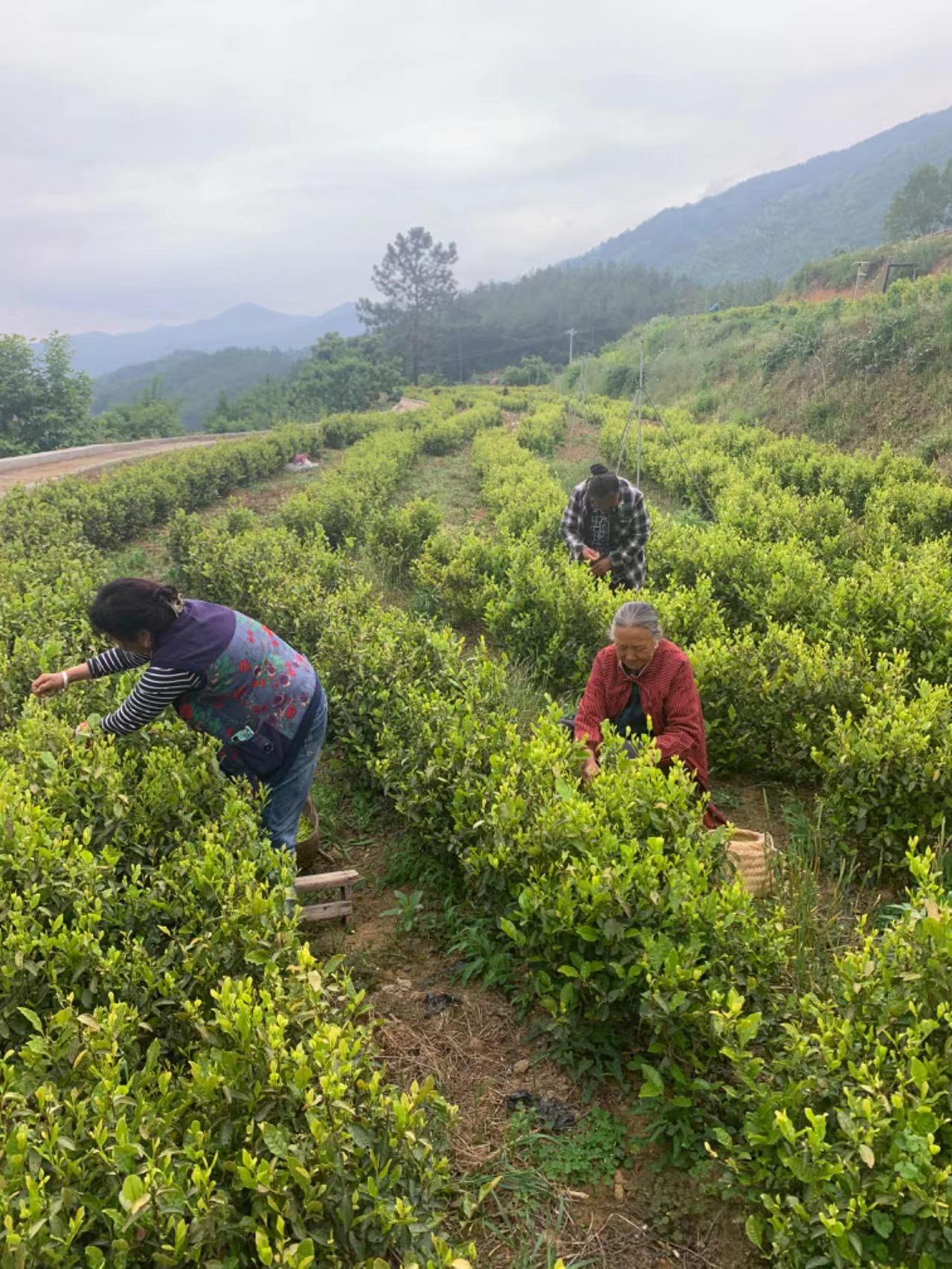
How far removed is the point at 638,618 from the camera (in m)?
3.73

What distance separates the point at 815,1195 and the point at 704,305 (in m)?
62.2

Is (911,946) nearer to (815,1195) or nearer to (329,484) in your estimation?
(815,1195)

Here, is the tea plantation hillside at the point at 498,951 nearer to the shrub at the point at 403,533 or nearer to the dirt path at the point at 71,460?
the shrub at the point at 403,533

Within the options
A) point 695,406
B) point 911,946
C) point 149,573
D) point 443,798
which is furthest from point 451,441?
point 911,946

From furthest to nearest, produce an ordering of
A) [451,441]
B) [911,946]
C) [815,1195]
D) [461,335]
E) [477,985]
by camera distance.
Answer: [461,335], [451,441], [477,985], [911,946], [815,1195]

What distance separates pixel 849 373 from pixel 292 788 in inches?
677

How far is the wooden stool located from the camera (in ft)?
11.8

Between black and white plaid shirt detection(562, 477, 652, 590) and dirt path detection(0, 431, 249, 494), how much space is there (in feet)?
36.0

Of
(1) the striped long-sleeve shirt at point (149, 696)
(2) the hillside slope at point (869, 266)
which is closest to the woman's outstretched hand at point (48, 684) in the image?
(1) the striped long-sleeve shirt at point (149, 696)

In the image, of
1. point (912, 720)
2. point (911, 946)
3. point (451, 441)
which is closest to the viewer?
point (911, 946)

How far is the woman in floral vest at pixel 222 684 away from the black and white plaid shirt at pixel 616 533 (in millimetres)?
3139

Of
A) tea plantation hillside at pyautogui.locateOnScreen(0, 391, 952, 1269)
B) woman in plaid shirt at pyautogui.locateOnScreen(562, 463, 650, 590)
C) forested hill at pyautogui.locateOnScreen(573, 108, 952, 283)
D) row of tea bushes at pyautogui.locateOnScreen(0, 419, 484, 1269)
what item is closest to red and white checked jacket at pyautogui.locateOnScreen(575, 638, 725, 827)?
tea plantation hillside at pyautogui.locateOnScreen(0, 391, 952, 1269)

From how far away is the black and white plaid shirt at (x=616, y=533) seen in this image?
19.8ft

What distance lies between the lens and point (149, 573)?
30.6 ft
